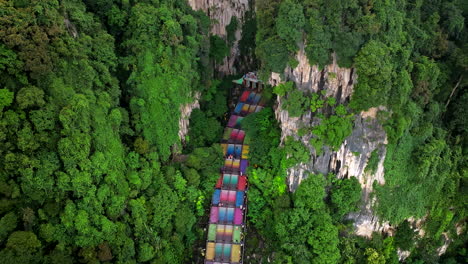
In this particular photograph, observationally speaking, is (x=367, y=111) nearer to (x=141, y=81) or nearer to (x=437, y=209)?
(x=437, y=209)

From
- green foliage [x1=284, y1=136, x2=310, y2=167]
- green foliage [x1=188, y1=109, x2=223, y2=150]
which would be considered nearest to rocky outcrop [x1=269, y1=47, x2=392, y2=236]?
green foliage [x1=284, y1=136, x2=310, y2=167]

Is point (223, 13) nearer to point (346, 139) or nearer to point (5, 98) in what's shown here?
point (346, 139)

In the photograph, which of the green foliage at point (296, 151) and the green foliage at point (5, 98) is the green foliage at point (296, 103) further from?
→ the green foliage at point (5, 98)

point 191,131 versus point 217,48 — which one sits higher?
point 217,48

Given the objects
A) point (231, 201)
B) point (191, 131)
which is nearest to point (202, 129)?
point (191, 131)

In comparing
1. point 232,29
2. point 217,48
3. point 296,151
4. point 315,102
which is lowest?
point 296,151

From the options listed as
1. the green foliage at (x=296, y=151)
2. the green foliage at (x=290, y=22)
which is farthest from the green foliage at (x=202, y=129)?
the green foliage at (x=290, y=22)

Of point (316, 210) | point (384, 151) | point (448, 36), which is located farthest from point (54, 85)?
point (448, 36)
